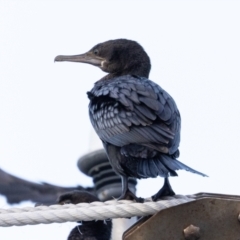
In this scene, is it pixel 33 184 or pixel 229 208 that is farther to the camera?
pixel 33 184

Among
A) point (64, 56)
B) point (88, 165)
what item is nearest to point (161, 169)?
point (64, 56)

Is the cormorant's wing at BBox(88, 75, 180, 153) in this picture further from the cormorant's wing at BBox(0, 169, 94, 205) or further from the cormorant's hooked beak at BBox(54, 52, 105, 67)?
the cormorant's wing at BBox(0, 169, 94, 205)

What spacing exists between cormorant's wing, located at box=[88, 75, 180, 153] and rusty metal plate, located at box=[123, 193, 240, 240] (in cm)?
68

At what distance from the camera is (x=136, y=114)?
480 cm

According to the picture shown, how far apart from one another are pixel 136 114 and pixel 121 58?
0.94 m

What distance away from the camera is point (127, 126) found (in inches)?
191

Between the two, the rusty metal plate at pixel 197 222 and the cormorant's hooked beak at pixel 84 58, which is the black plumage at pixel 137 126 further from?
the cormorant's hooked beak at pixel 84 58

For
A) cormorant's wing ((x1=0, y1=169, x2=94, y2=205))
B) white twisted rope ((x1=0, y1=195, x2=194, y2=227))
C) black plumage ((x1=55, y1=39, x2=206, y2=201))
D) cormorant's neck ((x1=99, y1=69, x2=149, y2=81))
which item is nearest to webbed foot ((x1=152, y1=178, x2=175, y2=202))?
black plumage ((x1=55, y1=39, x2=206, y2=201))

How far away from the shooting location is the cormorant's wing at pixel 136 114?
15.4 feet

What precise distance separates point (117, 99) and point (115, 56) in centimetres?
81

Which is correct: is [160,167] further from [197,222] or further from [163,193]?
[197,222]

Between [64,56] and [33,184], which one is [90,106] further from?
[33,184]

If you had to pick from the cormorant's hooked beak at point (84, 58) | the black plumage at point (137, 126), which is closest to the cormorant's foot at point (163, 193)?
the black plumage at point (137, 126)

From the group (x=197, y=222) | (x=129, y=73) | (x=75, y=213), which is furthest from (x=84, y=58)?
(x=197, y=222)
